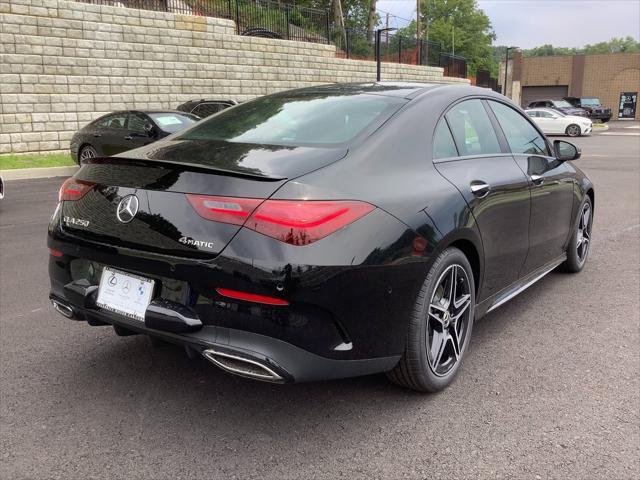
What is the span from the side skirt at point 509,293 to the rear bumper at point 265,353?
109 cm

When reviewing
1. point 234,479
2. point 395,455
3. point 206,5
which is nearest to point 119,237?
point 234,479

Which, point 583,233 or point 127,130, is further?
point 127,130

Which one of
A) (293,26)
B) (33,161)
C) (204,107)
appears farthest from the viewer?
(293,26)

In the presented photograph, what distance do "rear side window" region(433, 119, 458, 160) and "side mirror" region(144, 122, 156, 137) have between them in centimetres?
922

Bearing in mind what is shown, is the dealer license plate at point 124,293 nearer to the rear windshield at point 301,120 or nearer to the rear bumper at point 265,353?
the rear bumper at point 265,353

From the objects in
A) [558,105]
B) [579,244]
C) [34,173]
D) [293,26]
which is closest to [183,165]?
[579,244]

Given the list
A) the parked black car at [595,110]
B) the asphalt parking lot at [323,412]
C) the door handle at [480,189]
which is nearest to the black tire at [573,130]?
the parked black car at [595,110]

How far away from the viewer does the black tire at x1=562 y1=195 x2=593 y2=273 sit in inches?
195

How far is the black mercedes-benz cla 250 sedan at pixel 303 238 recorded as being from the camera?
2342mm

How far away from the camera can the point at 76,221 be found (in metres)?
2.81

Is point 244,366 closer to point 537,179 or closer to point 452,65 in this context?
point 537,179

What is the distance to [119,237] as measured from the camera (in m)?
2.60

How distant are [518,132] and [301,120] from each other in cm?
175

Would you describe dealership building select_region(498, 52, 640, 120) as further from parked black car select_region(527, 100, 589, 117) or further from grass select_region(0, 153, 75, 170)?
grass select_region(0, 153, 75, 170)
